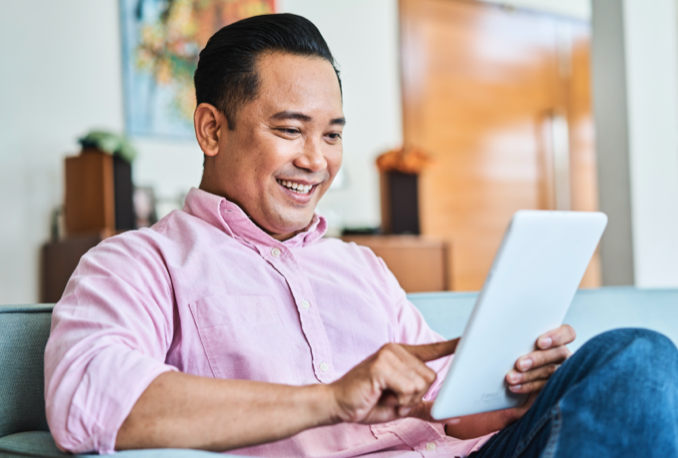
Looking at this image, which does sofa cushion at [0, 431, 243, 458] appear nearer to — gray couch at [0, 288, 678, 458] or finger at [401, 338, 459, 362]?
gray couch at [0, 288, 678, 458]

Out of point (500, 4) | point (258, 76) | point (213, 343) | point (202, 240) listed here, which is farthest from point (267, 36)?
point (500, 4)

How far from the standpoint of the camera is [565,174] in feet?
14.4

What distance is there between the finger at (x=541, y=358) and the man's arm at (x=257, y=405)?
172 mm

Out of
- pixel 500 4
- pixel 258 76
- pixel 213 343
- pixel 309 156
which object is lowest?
pixel 213 343

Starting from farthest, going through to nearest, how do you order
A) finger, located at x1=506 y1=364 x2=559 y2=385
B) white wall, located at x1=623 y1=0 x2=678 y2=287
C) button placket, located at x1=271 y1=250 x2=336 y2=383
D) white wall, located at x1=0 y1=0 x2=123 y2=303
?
white wall, located at x1=0 y1=0 x2=123 y2=303, white wall, located at x1=623 y1=0 x2=678 y2=287, button placket, located at x1=271 y1=250 x2=336 y2=383, finger, located at x1=506 y1=364 x2=559 y2=385

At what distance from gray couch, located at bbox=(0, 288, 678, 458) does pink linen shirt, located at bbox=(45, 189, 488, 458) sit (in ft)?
0.29

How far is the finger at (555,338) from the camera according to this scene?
0.88m

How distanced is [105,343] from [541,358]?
578mm

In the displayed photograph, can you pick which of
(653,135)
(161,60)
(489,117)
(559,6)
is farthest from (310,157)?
(559,6)

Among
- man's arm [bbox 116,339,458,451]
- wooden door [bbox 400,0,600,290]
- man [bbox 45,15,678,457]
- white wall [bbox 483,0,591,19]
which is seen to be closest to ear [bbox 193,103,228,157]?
man [bbox 45,15,678,457]

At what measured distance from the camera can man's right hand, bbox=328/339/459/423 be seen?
0.74 metres

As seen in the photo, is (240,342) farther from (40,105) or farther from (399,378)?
(40,105)

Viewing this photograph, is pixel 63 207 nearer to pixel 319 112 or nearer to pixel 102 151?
pixel 102 151

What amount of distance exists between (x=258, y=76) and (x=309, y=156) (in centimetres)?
16
